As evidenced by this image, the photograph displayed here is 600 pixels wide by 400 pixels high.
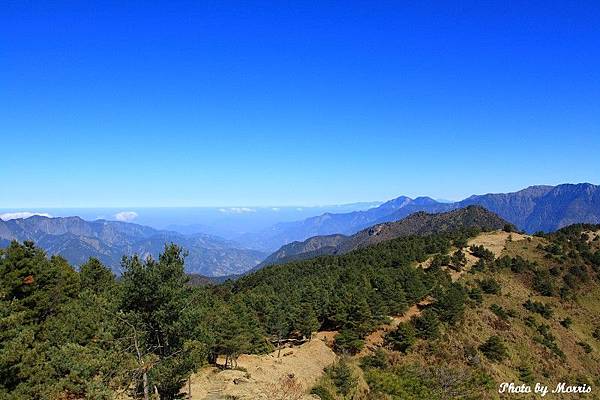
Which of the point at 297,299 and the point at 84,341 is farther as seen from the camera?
the point at 297,299

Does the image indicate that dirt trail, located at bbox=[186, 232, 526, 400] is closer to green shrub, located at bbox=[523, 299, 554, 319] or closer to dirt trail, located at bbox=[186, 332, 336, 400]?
dirt trail, located at bbox=[186, 332, 336, 400]

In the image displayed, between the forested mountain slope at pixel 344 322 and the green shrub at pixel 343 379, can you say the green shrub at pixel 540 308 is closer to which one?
the forested mountain slope at pixel 344 322

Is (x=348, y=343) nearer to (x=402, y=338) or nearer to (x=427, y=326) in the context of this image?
(x=402, y=338)

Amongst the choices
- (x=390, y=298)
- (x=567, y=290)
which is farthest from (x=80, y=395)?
(x=567, y=290)

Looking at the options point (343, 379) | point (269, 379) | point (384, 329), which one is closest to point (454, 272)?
point (384, 329)

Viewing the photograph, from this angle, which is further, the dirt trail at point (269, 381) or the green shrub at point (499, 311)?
the green shrub at point (499, 311)

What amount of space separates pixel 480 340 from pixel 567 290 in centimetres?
4166

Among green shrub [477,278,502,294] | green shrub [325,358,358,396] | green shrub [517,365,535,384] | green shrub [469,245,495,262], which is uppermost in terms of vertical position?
green shrub [469,245,495,262]

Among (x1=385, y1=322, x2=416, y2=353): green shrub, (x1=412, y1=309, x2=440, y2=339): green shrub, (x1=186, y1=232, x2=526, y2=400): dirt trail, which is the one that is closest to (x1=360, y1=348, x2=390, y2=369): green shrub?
(x1=385, y1=322, x2=416, y2=353): green shrub

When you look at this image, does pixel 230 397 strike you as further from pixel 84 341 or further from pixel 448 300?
pixel 448 300

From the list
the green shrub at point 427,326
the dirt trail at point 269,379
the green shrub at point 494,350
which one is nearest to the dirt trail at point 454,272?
the green shrub at point 427,326

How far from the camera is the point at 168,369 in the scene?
22.5 metres

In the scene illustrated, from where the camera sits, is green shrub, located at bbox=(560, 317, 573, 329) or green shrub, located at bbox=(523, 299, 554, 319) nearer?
green shrub, located at bbox=(560, 317, 573, 329)

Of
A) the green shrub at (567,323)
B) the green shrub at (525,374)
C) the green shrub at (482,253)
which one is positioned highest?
the green shrub at (482,253)
